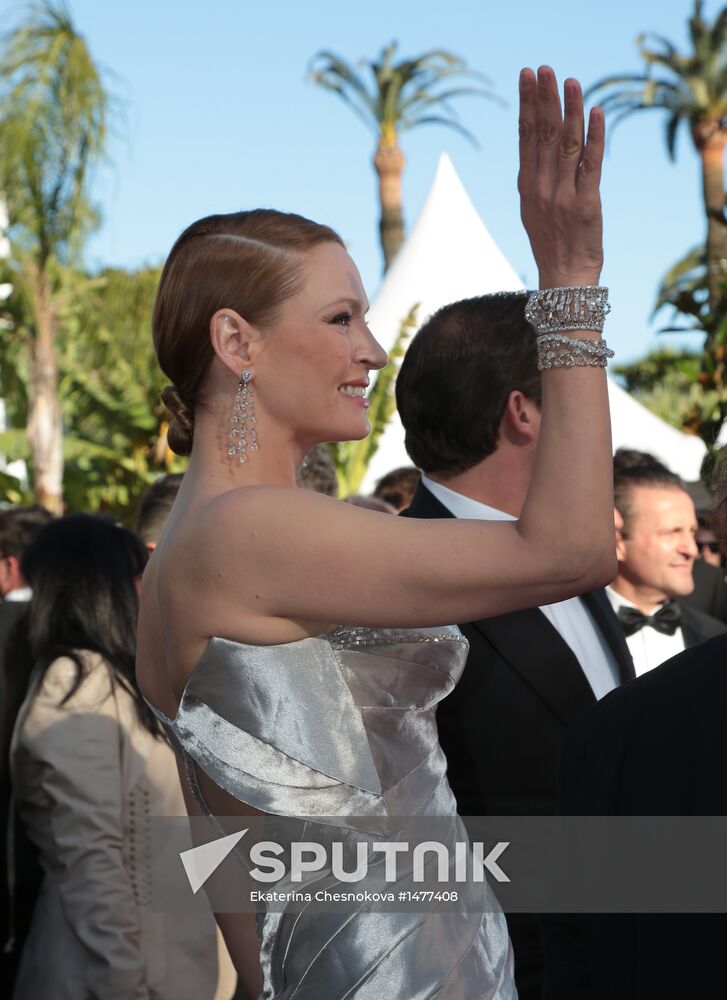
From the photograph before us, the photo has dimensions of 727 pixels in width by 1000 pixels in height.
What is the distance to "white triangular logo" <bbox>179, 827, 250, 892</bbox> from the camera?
2281 mm

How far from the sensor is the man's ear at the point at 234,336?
210 cm

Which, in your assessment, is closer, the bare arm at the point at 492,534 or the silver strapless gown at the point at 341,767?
the bare arm at the point at 492,534

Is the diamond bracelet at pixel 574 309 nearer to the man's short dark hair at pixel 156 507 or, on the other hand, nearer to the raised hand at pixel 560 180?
the raised hand at pixel 560 180

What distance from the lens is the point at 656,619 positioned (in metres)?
5.36

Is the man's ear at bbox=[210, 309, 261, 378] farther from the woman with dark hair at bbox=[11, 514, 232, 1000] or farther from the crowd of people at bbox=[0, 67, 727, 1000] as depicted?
the woman with dark hair at bbox=[11, 514, 232, 1000]

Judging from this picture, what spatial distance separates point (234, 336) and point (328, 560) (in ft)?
1.55

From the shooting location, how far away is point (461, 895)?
2.13m

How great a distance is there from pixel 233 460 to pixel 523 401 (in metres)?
1.05

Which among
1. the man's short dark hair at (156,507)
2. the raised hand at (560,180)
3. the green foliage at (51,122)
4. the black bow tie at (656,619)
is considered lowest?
the black bow tie at (656,619)

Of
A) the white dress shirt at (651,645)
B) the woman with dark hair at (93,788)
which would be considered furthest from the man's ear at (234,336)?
the white dress shirt at (651,645)

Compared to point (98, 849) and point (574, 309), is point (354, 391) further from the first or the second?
point (98, 849)

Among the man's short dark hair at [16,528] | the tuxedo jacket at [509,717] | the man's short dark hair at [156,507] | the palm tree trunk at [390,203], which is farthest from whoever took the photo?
the palm tree trunk at [390,203]

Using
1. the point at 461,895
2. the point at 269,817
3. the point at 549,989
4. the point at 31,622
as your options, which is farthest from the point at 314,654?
the point at 31,622

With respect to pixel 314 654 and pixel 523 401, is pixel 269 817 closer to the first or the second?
pixel 314 654
